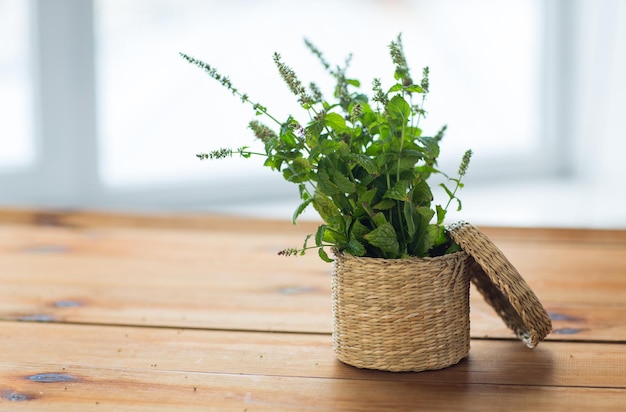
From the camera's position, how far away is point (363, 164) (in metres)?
0.93

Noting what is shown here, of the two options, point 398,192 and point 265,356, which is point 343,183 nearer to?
point 398,192

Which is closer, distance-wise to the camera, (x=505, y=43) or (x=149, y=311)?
(x=149, y=311)

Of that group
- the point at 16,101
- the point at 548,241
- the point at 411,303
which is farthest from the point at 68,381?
the point at 16,101

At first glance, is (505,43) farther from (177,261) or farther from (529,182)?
Answer: (177,261)

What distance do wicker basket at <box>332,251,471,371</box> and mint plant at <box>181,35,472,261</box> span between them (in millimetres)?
26

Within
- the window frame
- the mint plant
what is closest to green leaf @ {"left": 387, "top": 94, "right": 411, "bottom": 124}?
the mint plant

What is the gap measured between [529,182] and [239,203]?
0.90 meters

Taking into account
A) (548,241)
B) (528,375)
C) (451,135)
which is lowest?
(528,375)

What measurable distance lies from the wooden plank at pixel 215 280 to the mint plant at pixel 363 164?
24 cm

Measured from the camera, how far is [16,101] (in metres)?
2.25

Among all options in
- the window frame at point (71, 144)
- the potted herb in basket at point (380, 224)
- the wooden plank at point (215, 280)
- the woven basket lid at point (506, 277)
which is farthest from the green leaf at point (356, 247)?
the window frame at point (71, 144)

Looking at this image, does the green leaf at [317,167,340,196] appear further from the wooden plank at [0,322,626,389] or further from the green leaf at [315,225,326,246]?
the wooden plank at [0,322,626,389]

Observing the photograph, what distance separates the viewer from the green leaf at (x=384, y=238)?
0.95 meters

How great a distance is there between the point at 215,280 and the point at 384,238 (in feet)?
1.87
